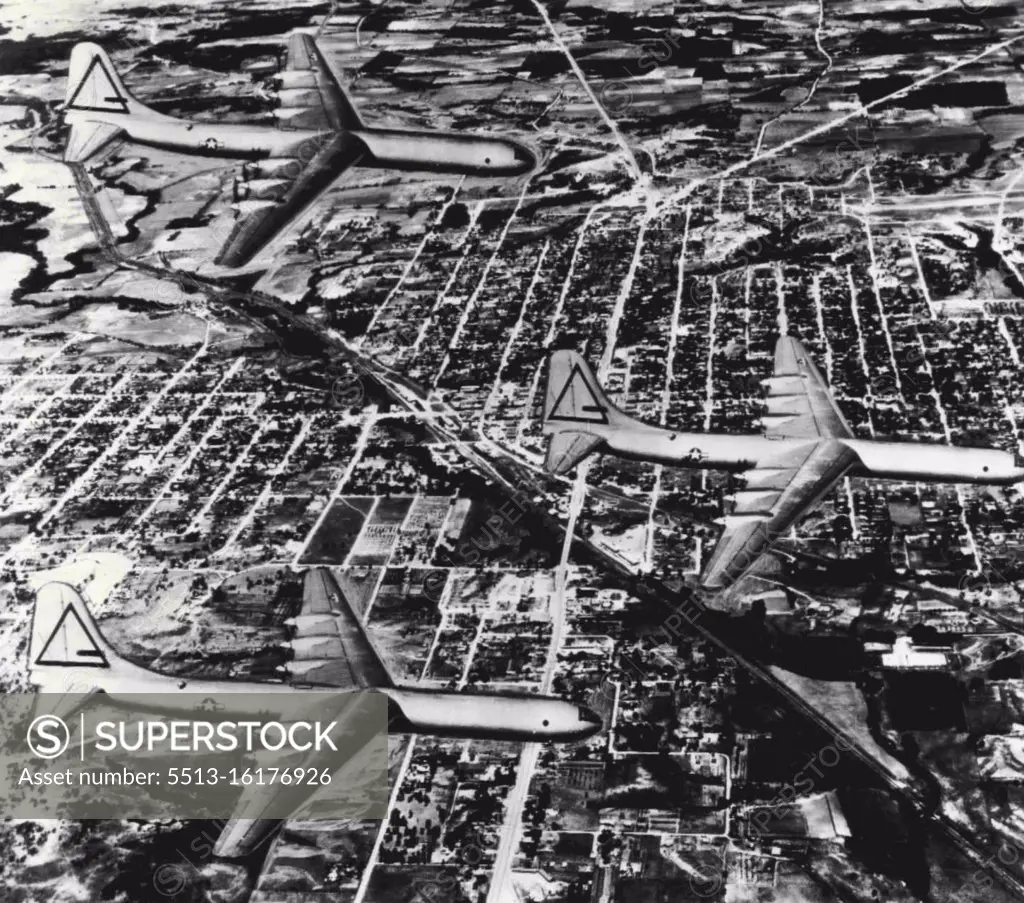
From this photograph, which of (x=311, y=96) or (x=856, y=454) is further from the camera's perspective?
(x=311, y=96)

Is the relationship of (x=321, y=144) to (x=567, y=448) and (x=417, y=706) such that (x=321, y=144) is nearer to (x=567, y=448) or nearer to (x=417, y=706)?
(x=567, y=448)

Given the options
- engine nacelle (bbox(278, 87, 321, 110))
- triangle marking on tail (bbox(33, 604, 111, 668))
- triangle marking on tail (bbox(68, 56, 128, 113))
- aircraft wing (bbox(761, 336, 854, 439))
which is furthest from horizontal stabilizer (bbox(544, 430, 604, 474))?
triangle marking on tail (bbox(68, 56, 128, 113))

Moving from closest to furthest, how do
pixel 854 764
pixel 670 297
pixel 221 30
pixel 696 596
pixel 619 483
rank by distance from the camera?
pixel 854 764, pixel 696 596, pixel 619 483, pixel 670 297, pixel 221 30

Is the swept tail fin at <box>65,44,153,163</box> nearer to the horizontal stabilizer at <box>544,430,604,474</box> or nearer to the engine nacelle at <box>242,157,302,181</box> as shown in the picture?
the engine nacelle at <box>242,157,302,181</box>

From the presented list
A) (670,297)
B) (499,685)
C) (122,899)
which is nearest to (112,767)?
(122,899)

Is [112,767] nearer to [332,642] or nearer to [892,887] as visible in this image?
[332,642]

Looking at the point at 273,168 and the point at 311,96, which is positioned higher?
the point at 311,96

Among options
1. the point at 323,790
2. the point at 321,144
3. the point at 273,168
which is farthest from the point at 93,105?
the point at 323,790
